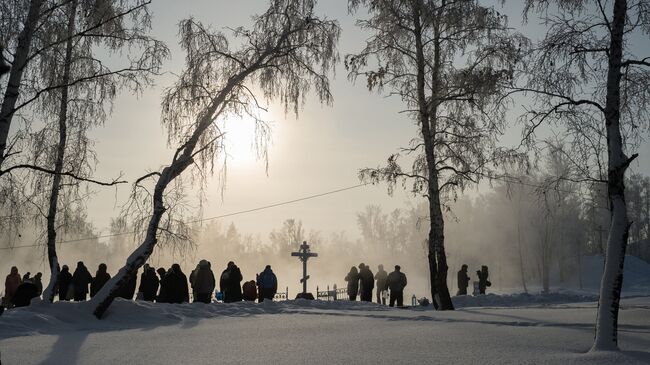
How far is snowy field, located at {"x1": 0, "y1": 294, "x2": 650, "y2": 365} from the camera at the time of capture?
22.7 ft

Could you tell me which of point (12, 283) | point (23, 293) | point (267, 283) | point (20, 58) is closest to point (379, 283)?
point (267, 283)

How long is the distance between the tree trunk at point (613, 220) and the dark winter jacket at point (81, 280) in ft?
48.5

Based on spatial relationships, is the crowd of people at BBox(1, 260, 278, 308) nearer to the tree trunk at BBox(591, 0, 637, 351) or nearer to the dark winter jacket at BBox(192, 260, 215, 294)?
the dark winter jacket at BBox(192, 260, 215, 294)

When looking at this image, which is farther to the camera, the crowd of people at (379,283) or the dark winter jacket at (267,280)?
the crowd of people at (379,283)

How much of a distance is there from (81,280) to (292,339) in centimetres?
1118

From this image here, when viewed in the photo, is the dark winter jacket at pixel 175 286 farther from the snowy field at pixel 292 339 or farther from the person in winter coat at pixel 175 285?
the snowy field at pixel 292 339

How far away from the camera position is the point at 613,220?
7398mm

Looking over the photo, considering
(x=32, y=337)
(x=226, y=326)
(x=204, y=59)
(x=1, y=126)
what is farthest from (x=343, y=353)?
(x=204, y=59)

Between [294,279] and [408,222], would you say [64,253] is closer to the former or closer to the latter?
[294,279]

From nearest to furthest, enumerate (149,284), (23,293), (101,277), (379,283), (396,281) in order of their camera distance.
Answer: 1. (23,293)
2. (101,277)
3. (149,284)
4. (396,281)
5. (379,283)

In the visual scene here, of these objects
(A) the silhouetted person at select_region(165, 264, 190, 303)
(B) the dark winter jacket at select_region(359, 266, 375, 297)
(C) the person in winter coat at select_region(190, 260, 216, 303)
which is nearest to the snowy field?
(A) the silhouetted person at select_region(165, 264, 190, 303)

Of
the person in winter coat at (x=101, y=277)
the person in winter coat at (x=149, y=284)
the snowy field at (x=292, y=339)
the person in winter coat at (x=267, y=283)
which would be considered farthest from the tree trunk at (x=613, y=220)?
the person in winter coat at (x=267, y=283)

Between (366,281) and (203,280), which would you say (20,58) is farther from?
(366,281)

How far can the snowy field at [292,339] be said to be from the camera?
6934mm
